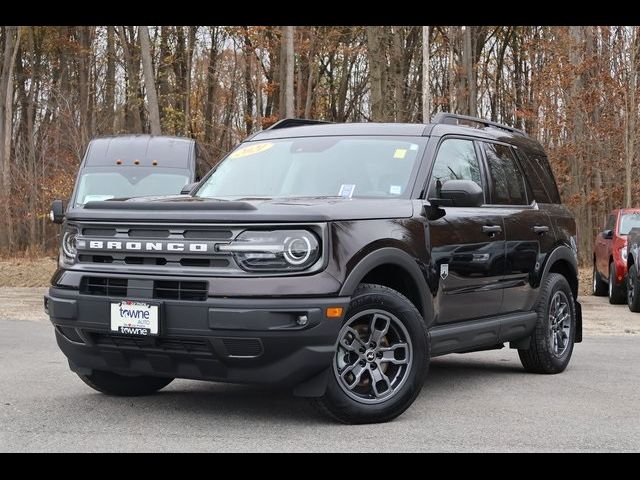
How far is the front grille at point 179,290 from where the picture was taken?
5.80m

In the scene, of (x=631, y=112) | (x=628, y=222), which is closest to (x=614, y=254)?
(x=628, y=222)

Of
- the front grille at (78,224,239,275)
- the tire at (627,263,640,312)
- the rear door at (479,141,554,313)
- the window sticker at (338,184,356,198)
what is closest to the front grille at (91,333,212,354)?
the front grille at (78,224,239,275)

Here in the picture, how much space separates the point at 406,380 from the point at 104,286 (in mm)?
1937

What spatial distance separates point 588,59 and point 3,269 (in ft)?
54.4

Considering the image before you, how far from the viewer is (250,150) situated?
772 centimetres

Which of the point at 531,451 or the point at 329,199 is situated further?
the point at 329,199

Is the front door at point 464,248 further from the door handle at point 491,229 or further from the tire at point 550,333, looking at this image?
the tire at point 550,333

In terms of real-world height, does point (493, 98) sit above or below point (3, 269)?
above

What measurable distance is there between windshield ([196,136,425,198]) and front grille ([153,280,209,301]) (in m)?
1.30

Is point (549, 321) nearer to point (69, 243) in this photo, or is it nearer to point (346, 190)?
point (346, 190)

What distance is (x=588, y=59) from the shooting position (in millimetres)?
28156

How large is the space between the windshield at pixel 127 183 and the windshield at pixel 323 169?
29.5ft
